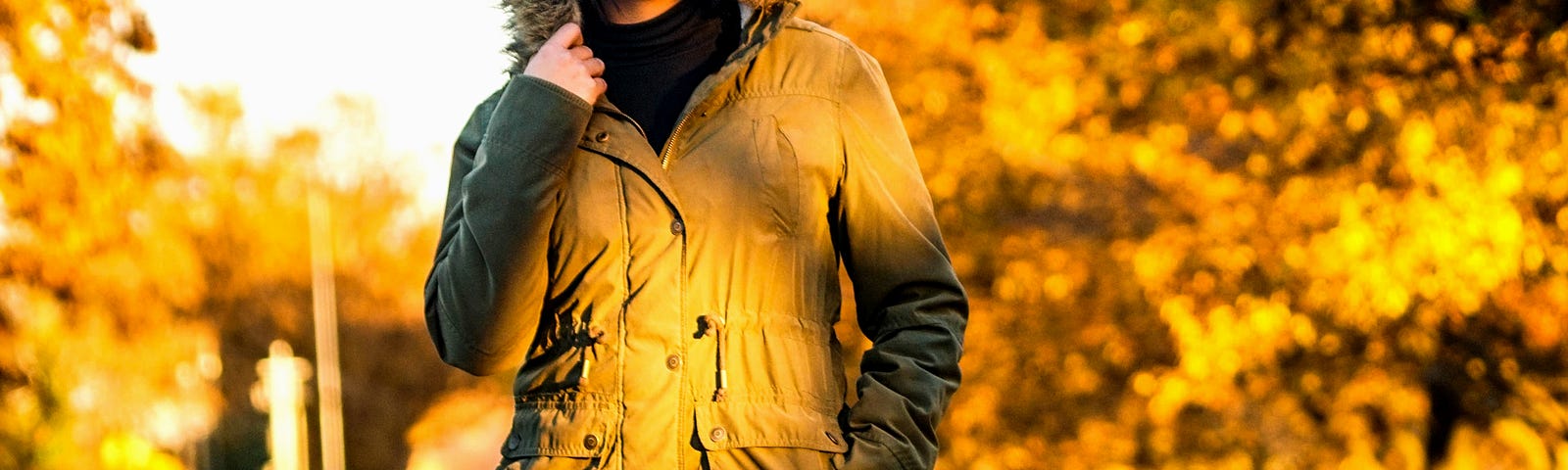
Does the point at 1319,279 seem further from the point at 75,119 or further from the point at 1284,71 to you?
the point at 75,119

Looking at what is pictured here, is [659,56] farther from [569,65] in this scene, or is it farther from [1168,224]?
[1168,224]

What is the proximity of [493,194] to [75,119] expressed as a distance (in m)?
8.39

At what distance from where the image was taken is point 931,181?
13344 millimetres

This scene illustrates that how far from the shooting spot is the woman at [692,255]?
306cm

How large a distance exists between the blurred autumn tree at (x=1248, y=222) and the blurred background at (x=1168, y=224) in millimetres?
19

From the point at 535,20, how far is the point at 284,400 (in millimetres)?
43217

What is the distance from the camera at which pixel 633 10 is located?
3.34 metres

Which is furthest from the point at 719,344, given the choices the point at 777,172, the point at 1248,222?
the point at 1248,222

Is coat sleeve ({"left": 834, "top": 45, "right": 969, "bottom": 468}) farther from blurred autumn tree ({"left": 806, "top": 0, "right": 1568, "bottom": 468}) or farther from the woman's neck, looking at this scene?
blurred autumn tree ({"left": 806, "top": 0, "right": 1568, "bottom": 468})

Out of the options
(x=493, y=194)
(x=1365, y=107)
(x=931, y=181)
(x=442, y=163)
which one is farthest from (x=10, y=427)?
(x=442, y=163)

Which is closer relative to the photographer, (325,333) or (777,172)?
(777,172)

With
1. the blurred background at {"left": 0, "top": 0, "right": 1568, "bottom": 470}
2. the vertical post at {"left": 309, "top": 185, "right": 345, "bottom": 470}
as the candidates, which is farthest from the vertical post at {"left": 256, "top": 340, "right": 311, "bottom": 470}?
the blurred background at {"left": 0, "top": 0, "right": 1568, "bottom": 470}

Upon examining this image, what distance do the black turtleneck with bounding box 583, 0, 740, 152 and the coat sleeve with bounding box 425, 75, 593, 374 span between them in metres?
0.18

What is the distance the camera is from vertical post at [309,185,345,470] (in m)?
49.2
